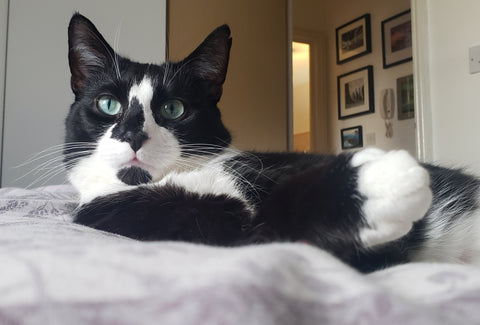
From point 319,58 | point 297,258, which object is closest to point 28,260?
point 297,258

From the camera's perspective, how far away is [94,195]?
81cm

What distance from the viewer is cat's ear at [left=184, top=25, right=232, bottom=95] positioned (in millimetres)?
1006

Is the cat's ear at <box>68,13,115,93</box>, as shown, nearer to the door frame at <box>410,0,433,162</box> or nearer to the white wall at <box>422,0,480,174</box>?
the white wall at <box>422,0,480,174</box>

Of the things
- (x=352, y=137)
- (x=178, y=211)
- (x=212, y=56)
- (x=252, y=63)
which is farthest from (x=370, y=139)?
(x=178, y=211)

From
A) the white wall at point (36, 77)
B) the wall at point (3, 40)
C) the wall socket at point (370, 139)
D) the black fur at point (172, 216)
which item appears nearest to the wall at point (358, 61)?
the wall socket at point (370, 139)

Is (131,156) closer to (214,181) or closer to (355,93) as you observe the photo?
(214,181)

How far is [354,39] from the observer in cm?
483

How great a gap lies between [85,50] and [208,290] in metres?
0.83

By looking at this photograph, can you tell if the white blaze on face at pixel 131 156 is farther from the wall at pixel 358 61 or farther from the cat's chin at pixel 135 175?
the wall at pixel 358 61

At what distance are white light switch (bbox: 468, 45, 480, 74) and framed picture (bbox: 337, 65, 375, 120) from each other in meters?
2.31

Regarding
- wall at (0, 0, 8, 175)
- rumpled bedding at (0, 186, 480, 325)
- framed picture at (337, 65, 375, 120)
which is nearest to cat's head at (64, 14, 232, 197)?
rumpled bedding at (0, 186, 480, 325)

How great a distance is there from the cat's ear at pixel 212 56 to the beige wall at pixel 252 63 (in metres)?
2.11

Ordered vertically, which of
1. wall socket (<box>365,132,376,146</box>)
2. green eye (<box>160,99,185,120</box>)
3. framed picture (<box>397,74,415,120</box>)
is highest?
framed picture (<box>397,74,415,120</box>)

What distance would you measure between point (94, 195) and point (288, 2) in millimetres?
3219
